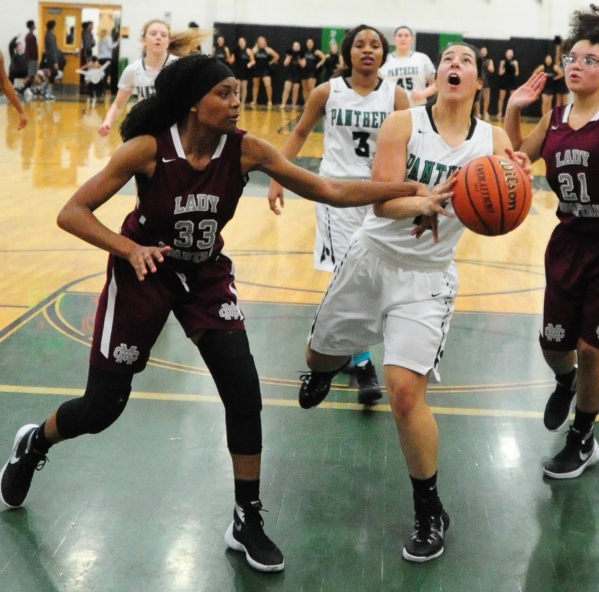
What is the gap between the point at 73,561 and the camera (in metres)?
3.36

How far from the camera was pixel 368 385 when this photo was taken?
5195 millimetres

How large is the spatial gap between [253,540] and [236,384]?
56 cm

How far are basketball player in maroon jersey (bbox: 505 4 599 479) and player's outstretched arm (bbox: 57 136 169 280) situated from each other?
1830 millimetres

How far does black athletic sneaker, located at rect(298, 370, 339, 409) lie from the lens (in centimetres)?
457

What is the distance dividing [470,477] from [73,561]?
177cm

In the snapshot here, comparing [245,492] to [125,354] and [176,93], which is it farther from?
[176,93]

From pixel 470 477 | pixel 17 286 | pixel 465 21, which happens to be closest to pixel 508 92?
pixel 465 21

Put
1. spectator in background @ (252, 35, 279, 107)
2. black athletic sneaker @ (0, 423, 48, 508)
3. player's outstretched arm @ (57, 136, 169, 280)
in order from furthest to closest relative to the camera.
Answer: spectator in background @ (252, 35, 279, 107) < black athletic sneaker @ (0, 423, 48, 508) < player's outstretched arm @ (57, 136, 169, 280)

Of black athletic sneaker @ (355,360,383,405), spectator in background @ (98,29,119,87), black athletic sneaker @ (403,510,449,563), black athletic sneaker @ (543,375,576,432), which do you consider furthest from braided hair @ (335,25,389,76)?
spectator in background @ (98,29,119,87)

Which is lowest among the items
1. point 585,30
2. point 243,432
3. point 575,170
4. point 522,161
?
point 243,432

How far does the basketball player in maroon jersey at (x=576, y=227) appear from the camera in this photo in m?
4.11

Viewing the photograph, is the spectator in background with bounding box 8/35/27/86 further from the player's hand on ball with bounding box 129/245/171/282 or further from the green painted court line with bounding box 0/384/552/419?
the player's hand on ball with bounding box 129/245/171/282

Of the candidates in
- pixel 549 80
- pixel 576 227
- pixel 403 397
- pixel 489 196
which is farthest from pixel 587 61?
pixel 549 80

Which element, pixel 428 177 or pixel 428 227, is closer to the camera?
pixel 428 227
